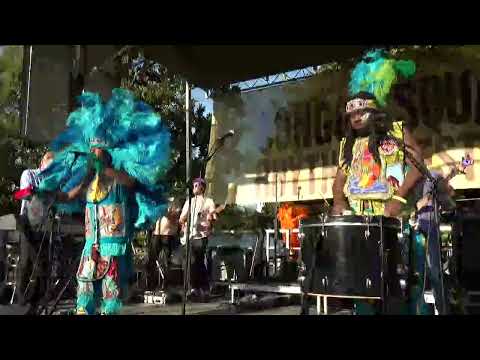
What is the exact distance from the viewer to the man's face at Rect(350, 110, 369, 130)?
13.4 ft

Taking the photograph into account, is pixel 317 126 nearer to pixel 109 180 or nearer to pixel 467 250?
pixel 467 250

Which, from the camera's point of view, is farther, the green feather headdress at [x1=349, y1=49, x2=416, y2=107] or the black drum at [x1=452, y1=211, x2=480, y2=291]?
the green feather headdress at [x1=349, y1=49, x2=416, y2=107]

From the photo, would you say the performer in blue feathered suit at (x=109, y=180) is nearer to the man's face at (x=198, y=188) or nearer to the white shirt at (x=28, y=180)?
the white shirt at (x=28, y=180)

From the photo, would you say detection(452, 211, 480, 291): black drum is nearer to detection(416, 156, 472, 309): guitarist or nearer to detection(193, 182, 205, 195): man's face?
detection(416, 156, 472, 309): guitarist

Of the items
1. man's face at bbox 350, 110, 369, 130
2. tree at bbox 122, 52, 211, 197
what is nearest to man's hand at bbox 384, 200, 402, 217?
man's face at bbox 350, 110, 369, 130

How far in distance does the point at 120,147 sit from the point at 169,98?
3743 millimetres

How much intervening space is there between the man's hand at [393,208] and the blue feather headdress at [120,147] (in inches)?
67.4

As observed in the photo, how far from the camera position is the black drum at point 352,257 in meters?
3.34

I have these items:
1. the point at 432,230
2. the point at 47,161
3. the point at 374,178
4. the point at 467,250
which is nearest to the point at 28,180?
the point at 47,161

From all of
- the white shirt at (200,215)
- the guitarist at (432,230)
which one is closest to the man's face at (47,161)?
the white shirt at (200,215)

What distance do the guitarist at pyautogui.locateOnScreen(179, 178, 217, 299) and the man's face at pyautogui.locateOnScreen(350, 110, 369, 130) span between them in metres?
2.25
